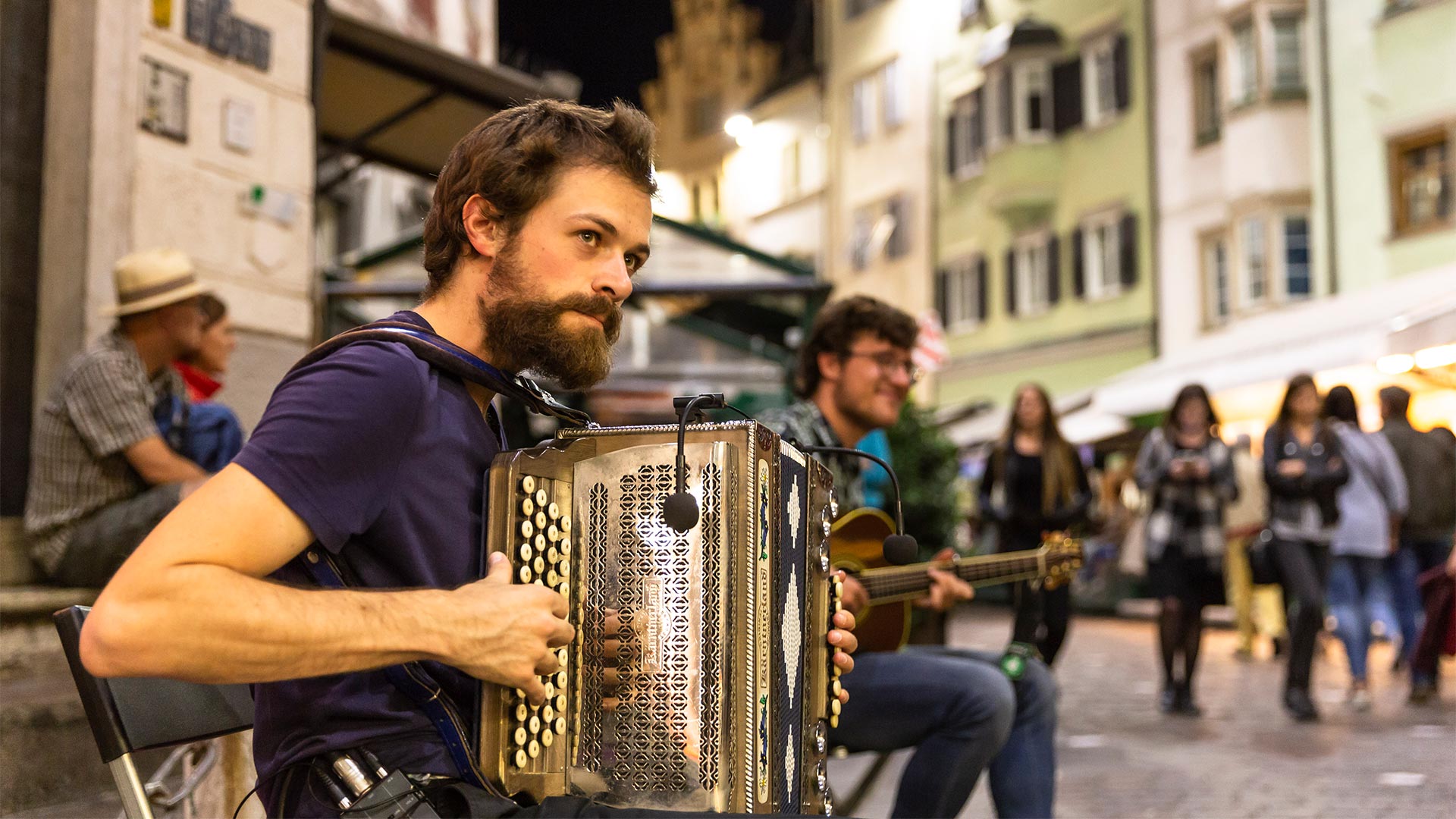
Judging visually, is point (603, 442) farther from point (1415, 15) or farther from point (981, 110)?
point (981, 110)

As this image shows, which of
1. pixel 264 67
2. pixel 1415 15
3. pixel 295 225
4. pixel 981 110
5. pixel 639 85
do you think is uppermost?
pixel 639 85

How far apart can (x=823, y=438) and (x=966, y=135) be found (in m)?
25.1

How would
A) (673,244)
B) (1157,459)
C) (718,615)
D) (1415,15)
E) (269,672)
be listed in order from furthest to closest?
1. (1415,15)
2. (673,244)
3. (1157,459)
4. (718,615)
5. (269,672)

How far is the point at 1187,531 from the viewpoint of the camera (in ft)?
27.1

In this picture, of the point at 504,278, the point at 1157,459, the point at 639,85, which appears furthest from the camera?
the point at 639,85

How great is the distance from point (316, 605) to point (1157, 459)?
7494 mm

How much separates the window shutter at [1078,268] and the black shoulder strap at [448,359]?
2357cm

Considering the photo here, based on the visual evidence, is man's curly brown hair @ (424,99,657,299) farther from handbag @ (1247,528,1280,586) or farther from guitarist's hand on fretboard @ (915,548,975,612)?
handbag @ (1247,528,1280,586)

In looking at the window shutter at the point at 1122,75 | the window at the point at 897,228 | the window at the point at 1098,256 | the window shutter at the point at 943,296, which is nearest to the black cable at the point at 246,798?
the window at the point at 1098,256

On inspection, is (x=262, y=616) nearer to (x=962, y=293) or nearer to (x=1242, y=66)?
(x=1242, y=66)

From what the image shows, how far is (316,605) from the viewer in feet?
A: 5.76

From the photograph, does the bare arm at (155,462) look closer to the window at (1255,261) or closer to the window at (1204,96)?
the window at (1255,261)

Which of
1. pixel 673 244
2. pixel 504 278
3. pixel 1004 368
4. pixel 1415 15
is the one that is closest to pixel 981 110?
pixel 1004 368

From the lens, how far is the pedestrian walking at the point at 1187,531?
819cm
